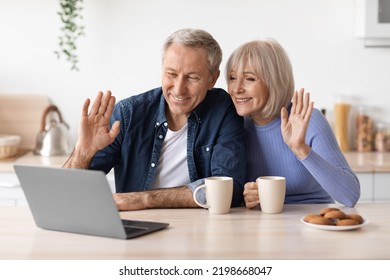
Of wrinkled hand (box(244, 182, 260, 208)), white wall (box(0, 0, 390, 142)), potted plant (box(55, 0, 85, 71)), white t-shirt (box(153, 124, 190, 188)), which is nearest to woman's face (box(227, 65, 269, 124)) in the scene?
white t-shirt (box(153, 124, 190, 188))

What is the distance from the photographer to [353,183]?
7.10 feet

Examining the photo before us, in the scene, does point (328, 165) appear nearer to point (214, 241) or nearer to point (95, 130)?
point (214, 241)

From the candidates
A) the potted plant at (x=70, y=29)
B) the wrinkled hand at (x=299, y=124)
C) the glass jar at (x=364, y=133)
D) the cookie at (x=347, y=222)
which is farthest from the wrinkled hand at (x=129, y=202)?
the glass jar at (x=364, y=133)

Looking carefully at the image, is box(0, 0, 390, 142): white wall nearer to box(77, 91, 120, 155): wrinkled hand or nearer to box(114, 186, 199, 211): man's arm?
box(77, 91, 120, 155): wrinkled hand

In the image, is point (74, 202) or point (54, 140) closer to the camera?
point (74, 202)

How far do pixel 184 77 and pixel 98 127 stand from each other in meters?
0.34

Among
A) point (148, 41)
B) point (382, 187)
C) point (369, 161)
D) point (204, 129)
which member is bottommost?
point (382, 187)

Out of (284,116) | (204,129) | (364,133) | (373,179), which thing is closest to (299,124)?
(284,116)

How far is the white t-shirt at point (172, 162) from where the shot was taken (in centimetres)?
244

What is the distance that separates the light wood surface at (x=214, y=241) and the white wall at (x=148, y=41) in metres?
1.93

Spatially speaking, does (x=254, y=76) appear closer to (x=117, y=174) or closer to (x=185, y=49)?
(x=185, y=49)

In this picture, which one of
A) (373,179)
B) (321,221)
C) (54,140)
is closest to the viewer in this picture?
(321,221)

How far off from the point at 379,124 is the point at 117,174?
191 centimetres

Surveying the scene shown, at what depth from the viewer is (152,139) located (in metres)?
2.43
